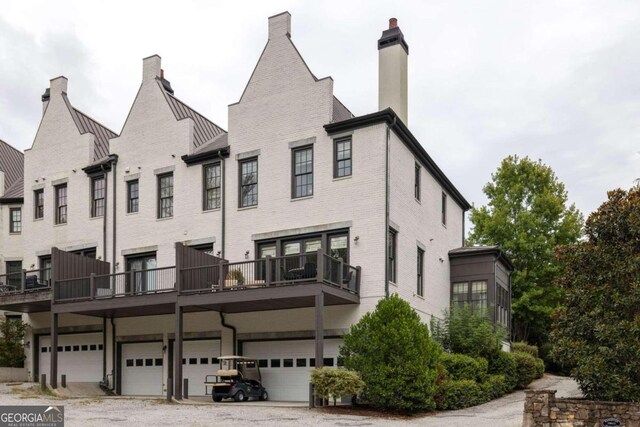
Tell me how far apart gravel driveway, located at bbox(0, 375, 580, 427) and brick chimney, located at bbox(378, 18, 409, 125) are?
1132cm

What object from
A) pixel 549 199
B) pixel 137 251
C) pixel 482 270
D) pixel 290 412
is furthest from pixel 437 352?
pixel 549 199

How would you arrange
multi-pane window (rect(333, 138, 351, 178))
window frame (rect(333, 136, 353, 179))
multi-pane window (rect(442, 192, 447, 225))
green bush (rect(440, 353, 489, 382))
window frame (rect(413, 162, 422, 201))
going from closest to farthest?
green bush (rect(440, 353, 489, 382)), window frame (rect(333, 136, 353, 179)), multi-pane window (rect(333, 138, 351, 178)), window frame (rect(413, 162, 422, 201)), multi-pane window (rect(442, 192, 447, 225))

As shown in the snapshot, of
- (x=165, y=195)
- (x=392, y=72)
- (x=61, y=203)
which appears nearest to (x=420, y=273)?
(x=392, y=72)

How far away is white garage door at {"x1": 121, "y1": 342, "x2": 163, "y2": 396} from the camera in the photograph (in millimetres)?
28219

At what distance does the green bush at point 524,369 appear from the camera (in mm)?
29609

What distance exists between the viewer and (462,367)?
23.7 m

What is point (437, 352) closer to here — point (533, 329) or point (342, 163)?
point (342, 163)

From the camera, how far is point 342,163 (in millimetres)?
24547

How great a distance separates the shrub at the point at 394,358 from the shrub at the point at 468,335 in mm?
5278

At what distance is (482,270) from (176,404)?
1470cm

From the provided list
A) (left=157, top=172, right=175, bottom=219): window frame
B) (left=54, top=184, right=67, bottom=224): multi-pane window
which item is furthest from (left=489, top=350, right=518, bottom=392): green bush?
(left=54, top=184, right=67, bottom=224): multi-pane window

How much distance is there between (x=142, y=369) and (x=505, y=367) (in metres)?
14.6

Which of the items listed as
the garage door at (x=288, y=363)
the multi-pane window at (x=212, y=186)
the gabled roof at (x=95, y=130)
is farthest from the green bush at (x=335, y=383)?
the gabled roof at (x=95, y=130)

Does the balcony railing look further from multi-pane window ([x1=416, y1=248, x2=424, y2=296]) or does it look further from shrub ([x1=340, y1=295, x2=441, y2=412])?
multi-pane window ([x1=416, y1=248, x2=424, y2=296])
